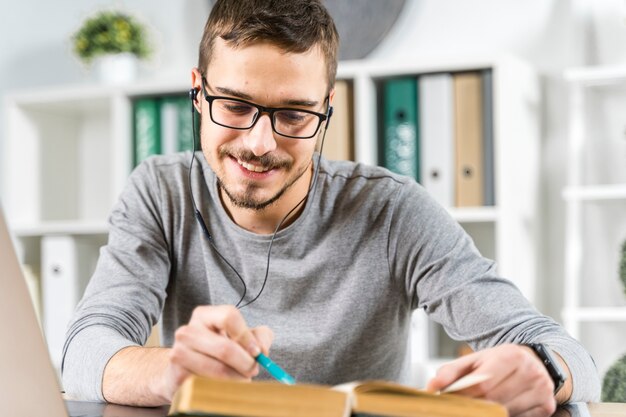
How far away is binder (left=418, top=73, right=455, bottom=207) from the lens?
7.35 ft

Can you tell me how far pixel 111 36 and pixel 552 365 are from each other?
76.7 inches

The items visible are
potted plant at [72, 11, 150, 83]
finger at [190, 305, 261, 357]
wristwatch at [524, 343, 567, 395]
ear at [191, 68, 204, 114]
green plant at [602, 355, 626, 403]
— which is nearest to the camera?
finger at [190, 305, 261, 357]

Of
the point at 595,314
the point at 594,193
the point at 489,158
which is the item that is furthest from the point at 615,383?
the point at 489,158

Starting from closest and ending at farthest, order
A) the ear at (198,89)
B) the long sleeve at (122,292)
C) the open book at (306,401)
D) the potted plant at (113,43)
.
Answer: the open book at (306,401) → the long sleeve at (122,292) → the ear at (198,89) → the potted plant at (113,43)

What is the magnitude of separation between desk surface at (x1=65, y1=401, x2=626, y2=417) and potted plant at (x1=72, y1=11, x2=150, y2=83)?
5.65ft

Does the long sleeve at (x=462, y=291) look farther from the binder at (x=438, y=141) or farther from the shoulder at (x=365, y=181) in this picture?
the binder at (x=438, y=141)

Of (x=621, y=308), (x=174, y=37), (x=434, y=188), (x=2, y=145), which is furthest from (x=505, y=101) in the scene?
(x=2, y=145)

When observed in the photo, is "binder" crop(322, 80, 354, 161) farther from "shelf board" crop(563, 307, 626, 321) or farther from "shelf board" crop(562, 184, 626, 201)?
"shelf board" crop(563, 307, 626, 321)

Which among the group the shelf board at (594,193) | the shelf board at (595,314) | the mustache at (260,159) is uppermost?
the mustache at (260,159)

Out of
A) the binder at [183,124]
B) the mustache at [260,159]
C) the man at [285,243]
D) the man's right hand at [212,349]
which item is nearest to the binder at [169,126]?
the binder at [183,124]

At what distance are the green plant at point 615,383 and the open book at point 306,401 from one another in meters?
1.43

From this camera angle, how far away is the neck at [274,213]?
55.6 inches

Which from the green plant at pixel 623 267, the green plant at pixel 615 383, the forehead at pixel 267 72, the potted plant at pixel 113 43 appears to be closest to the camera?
the forehead at pixel 267 72

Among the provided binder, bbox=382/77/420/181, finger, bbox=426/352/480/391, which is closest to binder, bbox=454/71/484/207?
binder, bbox=382/77/420/181
